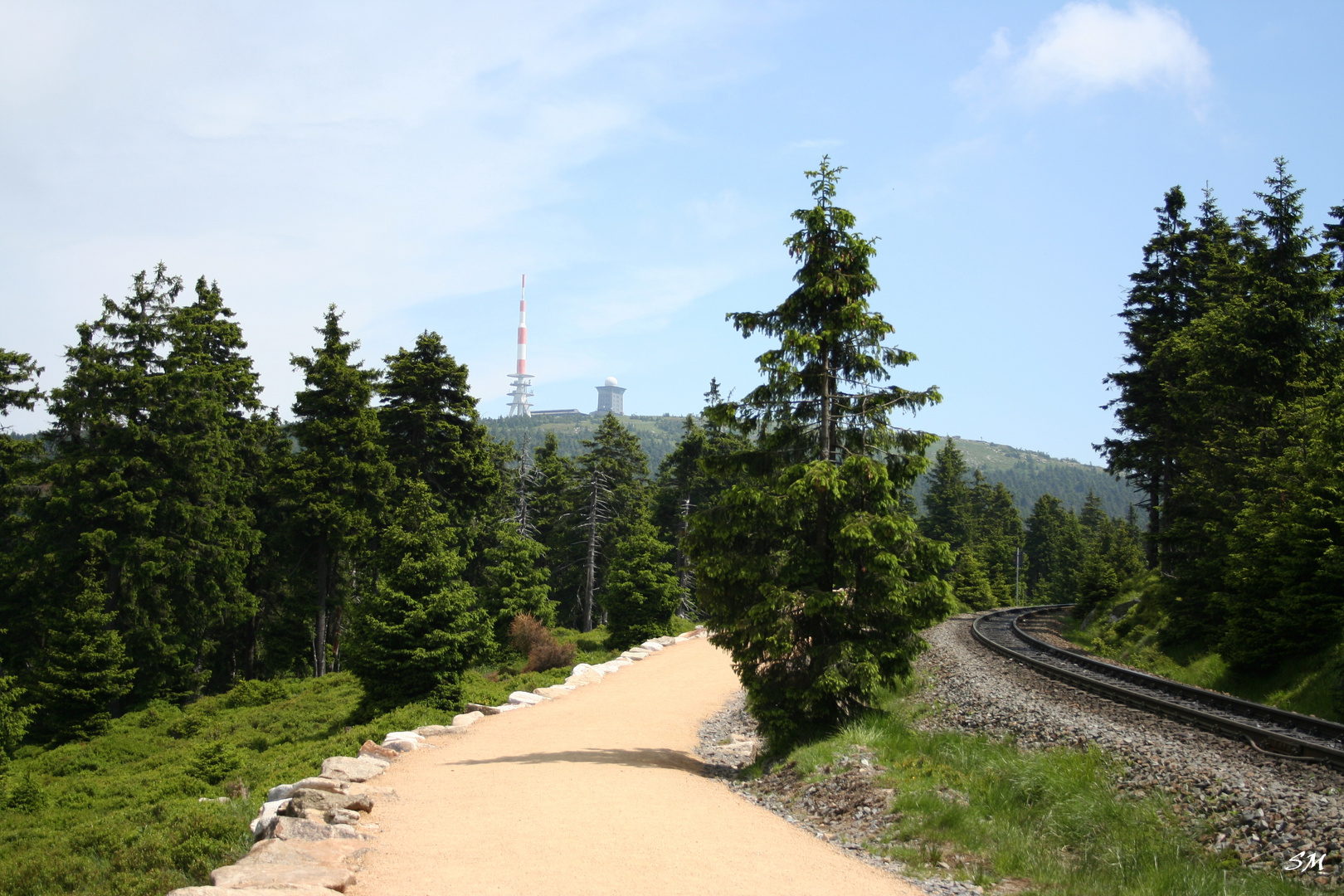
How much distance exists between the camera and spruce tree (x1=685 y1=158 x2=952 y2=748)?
1248cm

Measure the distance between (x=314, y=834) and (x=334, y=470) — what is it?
28156 mm

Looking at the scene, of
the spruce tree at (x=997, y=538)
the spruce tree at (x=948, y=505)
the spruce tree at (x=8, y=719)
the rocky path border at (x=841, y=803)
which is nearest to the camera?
the rocky path border at (x=841, y=803)

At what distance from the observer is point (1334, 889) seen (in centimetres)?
662

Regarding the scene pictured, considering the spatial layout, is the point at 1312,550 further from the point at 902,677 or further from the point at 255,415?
the point at 255,415

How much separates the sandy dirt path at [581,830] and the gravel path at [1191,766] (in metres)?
3.47

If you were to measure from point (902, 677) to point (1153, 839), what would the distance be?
527 cm

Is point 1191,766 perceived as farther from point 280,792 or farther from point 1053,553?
point 1053,553

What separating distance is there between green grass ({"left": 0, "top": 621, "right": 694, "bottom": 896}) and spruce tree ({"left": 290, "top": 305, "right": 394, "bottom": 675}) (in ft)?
16.8

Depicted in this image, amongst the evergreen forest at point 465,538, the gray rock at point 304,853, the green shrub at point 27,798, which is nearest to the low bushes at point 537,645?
the evergreen forest at point 465,538

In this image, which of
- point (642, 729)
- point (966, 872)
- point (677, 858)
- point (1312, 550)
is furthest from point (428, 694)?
point (1312, 550)

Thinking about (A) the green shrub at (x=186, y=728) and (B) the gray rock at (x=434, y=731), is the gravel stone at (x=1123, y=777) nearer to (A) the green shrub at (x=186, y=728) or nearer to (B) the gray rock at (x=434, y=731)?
(B) the gray rock at (x=434, y=731)

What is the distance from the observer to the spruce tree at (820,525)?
12484 millimetres

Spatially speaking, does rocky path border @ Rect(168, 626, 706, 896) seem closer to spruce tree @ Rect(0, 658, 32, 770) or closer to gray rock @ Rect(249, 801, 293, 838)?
gray rock @ Rect(249, 801, 293, 838)

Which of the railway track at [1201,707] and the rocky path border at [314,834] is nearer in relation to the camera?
the rocky path border at [314,834]
